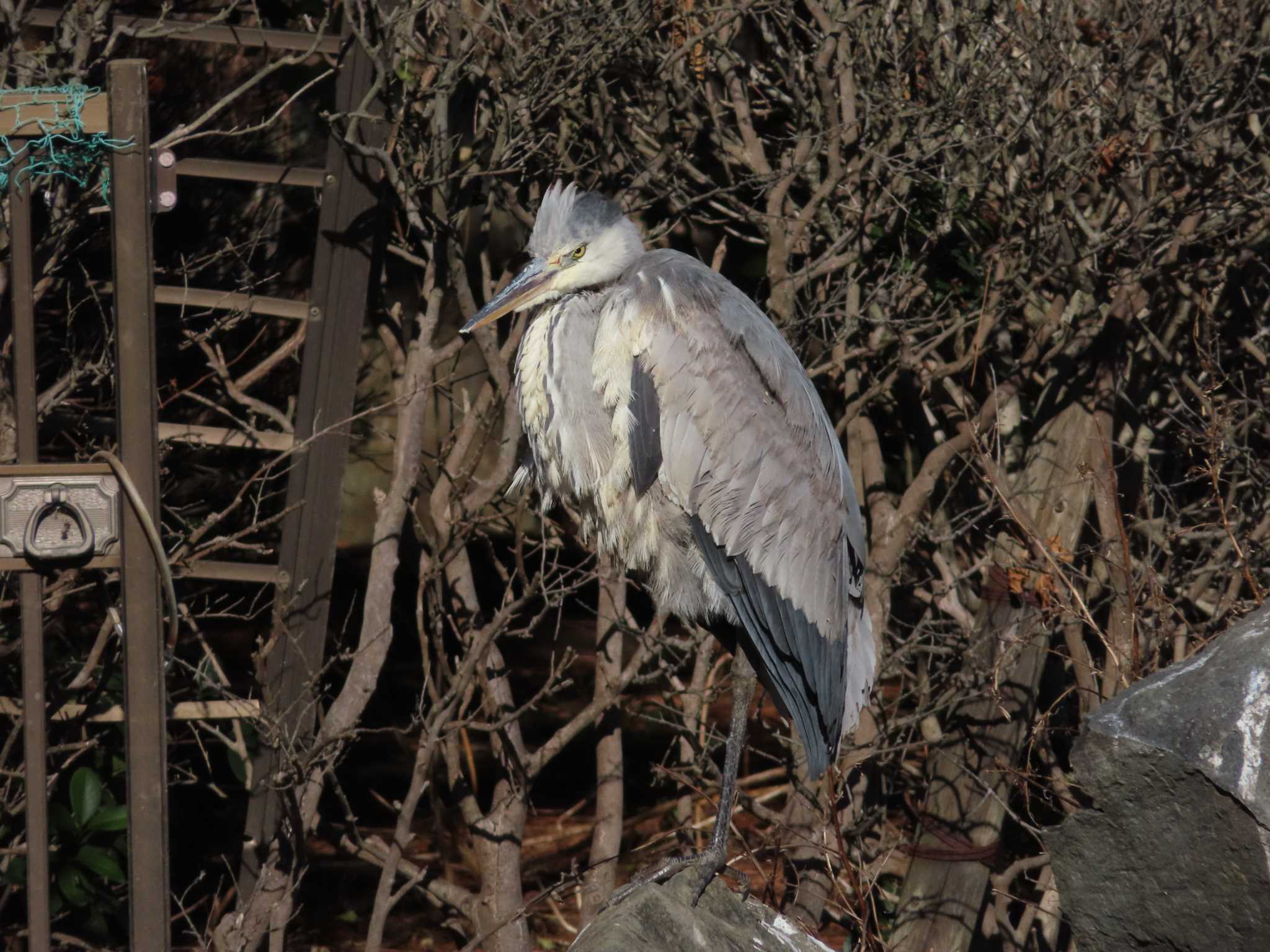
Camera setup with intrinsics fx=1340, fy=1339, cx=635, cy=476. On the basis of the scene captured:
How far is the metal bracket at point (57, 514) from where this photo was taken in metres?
2.27

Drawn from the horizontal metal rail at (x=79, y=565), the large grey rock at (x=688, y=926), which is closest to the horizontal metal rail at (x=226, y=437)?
the horizontal metal rail at (x=79, y=565)

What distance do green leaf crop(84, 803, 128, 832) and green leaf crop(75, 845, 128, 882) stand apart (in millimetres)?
60

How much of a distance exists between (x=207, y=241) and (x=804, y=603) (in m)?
2.15

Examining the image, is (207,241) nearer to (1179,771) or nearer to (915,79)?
(915,79)

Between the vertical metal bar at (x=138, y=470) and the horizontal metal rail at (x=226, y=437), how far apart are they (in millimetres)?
1512

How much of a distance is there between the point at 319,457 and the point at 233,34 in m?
1.17

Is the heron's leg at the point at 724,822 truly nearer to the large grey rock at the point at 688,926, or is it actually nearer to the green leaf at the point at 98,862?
the large grey rock at the point at 688,926

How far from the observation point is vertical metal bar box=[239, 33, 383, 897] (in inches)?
148

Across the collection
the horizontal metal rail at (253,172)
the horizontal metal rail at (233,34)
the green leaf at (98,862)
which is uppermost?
the horizontal metal rail at (233,34)

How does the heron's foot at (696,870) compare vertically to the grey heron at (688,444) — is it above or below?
below

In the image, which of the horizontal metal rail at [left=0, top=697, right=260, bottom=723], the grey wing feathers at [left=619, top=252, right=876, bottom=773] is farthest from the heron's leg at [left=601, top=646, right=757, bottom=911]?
the horizontal metal rail at [left=0, top=697, right=260, bottom=723]

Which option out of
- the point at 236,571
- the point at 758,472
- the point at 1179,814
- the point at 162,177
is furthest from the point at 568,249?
the point at 1179,814

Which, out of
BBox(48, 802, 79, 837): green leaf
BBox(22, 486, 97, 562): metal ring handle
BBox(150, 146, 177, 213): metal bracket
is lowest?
BBox(48, 802, 79, 837): green leaf

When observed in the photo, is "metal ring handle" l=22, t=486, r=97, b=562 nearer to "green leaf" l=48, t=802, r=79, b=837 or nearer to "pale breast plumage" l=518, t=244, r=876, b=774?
"pale breast plumage" l=518, t=244, r=876, b=774
